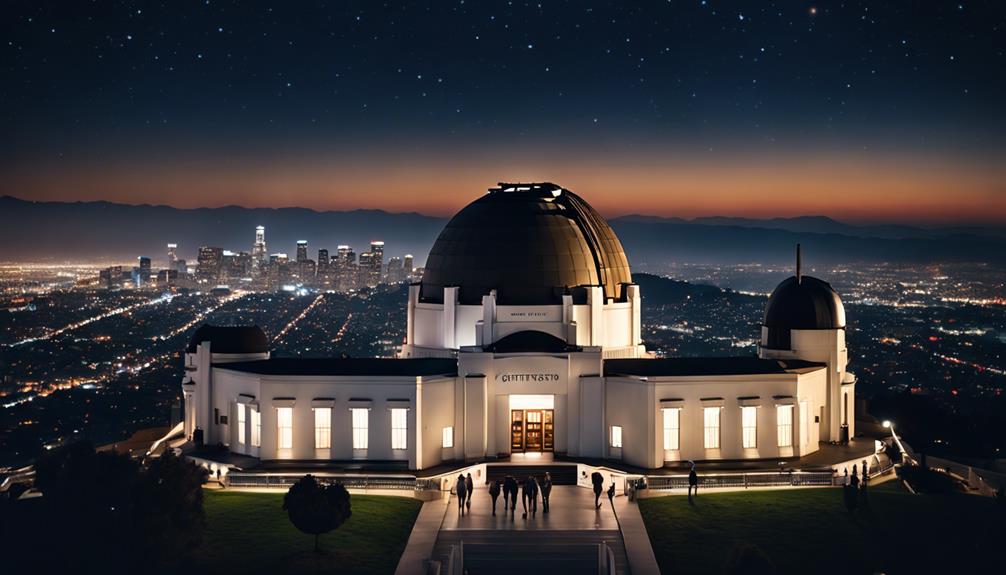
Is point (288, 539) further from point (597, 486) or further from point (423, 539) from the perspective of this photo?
point (597, 486)

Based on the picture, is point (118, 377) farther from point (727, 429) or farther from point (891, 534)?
point (891, 534)

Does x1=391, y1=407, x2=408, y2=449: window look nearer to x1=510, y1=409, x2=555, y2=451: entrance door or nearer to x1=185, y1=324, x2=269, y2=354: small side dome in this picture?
x1=510, y1=409, x2=555, y2=451: entrance door

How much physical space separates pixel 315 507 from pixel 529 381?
57.4 feet

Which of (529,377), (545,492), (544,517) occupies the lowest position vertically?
(544,517)

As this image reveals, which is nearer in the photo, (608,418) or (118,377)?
(608,418)

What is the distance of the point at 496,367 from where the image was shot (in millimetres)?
57531

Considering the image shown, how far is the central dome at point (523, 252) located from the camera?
2451 inches

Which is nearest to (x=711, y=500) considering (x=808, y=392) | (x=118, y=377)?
(x=808, y=392)

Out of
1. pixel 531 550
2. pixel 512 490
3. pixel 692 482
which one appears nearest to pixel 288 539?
pixel 531 550

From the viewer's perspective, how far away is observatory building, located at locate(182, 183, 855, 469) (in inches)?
2201

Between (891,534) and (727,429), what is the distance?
1114 centimetres

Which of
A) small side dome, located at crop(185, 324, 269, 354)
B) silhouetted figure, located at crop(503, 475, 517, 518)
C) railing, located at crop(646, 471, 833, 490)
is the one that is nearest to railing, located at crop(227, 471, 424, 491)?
silhouetted figure, located at crop(503, 475, 517, 518)

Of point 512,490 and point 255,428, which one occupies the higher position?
point 255,428

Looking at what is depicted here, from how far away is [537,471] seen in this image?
54781 mm
